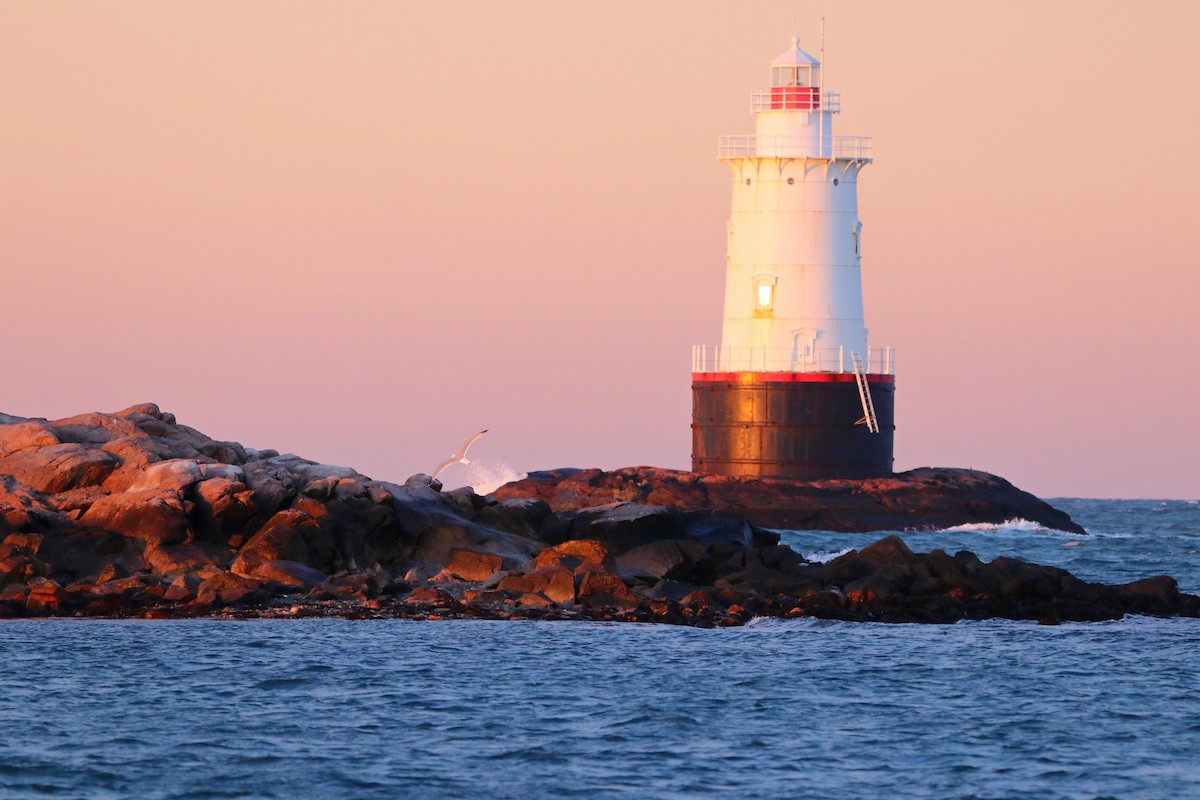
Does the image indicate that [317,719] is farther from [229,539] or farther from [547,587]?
[229,539]

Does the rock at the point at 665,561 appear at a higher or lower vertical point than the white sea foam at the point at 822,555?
lower

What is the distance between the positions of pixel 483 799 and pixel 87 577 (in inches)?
489

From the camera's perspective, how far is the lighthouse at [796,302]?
41.3 m

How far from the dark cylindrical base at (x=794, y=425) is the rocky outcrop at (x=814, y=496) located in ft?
1.36

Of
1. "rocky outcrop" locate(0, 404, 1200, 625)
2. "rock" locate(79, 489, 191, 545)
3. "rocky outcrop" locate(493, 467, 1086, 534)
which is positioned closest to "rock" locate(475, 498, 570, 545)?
"rocky outcrop" locate(0, 404, 1200, 625)

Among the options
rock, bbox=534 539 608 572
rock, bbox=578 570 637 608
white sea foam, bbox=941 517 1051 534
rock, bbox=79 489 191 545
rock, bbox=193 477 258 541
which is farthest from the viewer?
white sea foam, bbox=941 517 1051 534

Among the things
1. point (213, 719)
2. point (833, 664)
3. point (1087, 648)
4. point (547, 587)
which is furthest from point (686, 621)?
point (213, 719)

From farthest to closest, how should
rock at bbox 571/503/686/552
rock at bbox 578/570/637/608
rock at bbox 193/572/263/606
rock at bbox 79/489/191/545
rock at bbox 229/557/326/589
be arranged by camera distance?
rock at bbox 571/503/686/552, rock at bbox 79/489/191/545, rock at bbox 229/557/326/589, rock at bbox 578/570/637/608, rock at bbox 193/572/263/606

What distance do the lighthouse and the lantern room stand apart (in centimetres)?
2

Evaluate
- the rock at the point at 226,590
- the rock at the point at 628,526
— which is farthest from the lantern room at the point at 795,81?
the rock at the point at 226,590

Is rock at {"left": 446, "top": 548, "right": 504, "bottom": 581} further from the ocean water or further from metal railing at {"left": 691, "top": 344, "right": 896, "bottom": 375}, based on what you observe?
metal railing at {"left": 691, "top": 344, "right": 896, "bottom": 375}

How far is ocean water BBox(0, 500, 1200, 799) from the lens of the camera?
47.2 feet

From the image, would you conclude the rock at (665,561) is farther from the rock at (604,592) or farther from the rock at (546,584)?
the rock at (546,584)

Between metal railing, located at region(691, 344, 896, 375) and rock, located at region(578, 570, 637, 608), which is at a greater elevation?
metal railing, located at region(691, 344, 896, 375)
